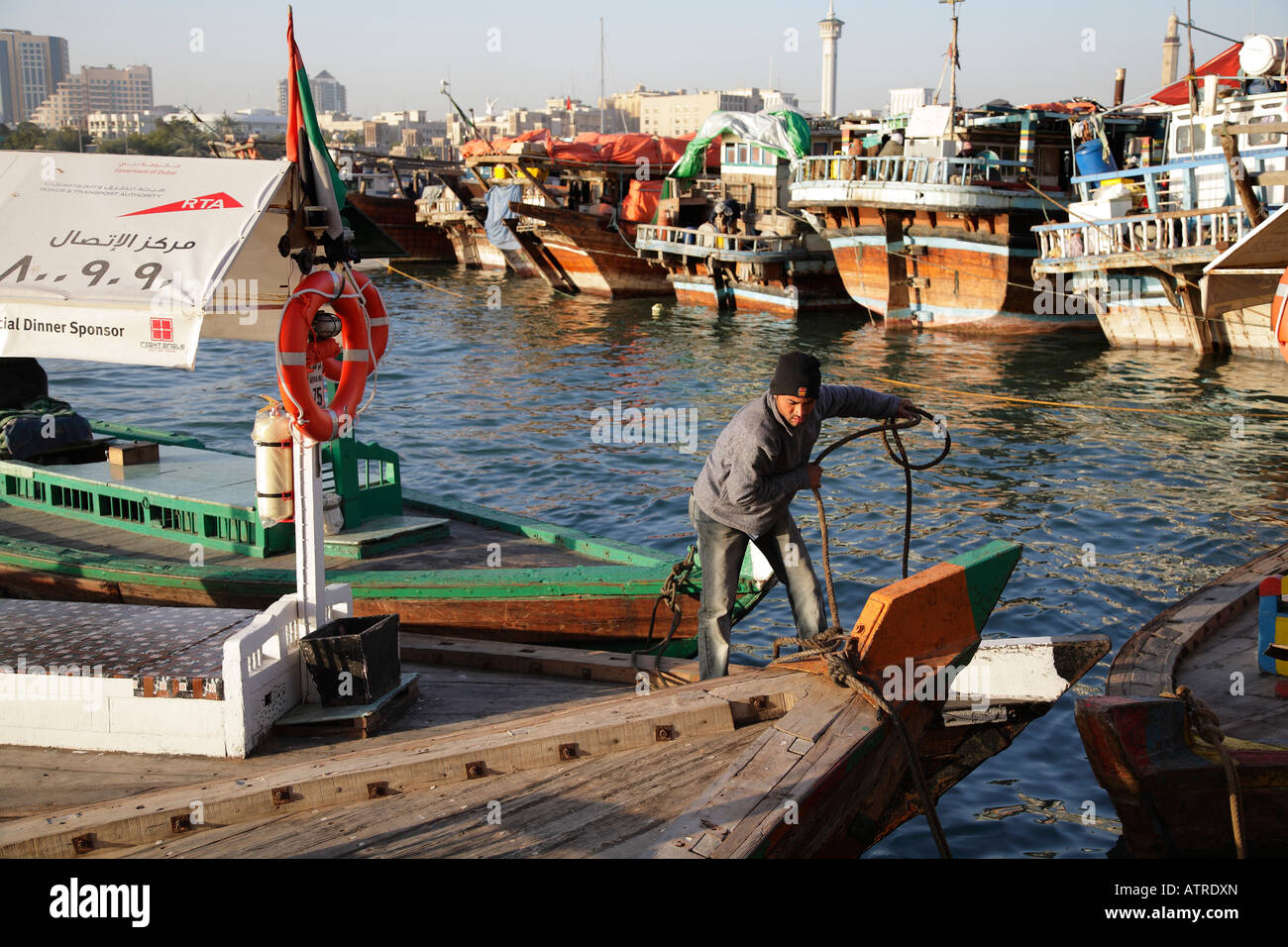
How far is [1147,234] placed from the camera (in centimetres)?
2295

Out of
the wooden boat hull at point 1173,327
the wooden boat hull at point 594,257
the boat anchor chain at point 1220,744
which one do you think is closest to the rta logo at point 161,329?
the boat anchor chain at point 1220,744

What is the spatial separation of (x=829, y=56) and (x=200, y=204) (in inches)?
2617

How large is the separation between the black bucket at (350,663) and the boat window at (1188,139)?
23122mm

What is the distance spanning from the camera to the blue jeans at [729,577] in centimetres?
614

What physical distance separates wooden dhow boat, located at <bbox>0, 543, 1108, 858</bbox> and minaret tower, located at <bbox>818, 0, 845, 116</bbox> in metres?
64.2

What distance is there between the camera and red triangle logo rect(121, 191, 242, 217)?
5844 mm

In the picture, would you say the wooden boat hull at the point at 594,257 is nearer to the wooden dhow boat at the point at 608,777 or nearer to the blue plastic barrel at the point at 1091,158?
the blue plastic barrel at the point at 1091,158

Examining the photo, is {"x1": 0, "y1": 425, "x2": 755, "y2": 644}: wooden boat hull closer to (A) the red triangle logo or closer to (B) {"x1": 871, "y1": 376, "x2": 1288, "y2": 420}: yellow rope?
(A) the red triangle logo

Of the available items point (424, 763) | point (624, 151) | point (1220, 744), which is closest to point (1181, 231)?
point (1220, 744)

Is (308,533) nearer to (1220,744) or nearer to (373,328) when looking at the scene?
(373,328)
